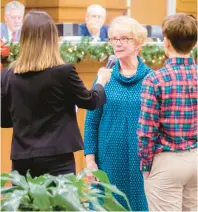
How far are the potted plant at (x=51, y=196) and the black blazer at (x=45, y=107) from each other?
2.89 ft

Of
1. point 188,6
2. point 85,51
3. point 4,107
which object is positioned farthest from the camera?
point 188,6

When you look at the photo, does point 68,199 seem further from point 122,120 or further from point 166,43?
point 122,120

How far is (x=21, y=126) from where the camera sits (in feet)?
8.68

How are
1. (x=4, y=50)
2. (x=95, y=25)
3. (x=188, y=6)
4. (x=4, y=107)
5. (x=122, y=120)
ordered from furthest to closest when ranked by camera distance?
(x=188, y=6)
(x=95, y=25)
(x=4, y=50)
(x=122, y=120)
(x=4, y=107)

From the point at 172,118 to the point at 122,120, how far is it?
51cm

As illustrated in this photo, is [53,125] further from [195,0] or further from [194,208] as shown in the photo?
[195,0]

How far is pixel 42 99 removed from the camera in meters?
2.59

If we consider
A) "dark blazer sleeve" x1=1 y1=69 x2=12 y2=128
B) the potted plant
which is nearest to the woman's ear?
"dark blazer sleeve" x1=1 y1=69 x2=12 y2=128

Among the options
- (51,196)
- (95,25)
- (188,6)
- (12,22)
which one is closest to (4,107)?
(51,196)

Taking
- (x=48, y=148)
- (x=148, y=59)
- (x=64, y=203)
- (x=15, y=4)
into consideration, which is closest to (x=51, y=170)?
(x=48, y=148)

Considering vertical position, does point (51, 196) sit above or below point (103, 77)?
below

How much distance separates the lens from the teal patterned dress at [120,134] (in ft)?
10.1

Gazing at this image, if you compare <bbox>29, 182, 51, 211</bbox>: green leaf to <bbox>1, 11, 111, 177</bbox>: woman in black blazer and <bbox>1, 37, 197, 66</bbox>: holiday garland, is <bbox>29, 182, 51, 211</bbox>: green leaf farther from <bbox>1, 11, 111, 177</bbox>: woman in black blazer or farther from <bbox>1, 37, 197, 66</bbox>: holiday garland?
<bbox>1, 37, 197, 66</bbox>: holiday garland

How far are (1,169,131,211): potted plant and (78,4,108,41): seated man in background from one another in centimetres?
473
